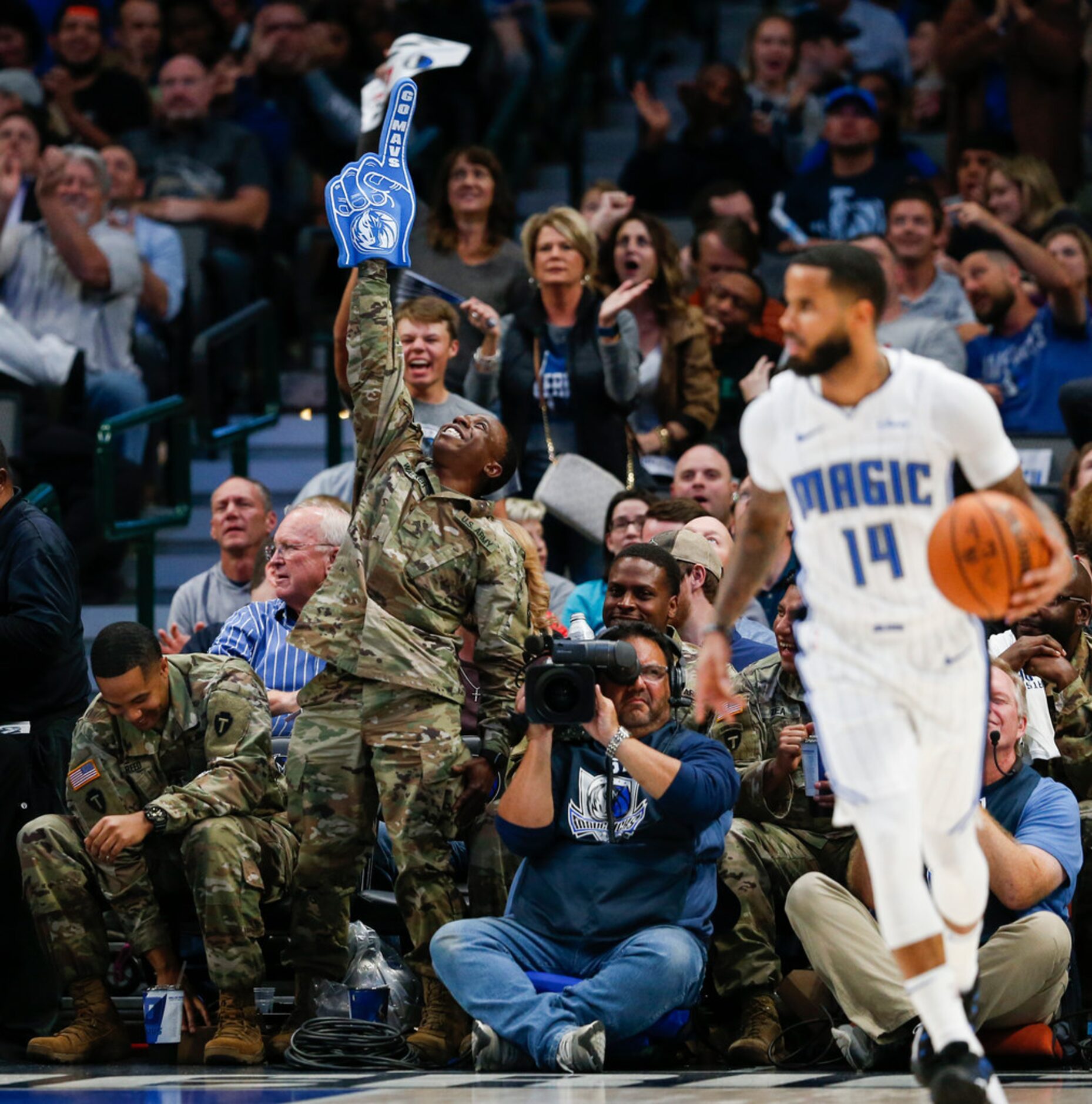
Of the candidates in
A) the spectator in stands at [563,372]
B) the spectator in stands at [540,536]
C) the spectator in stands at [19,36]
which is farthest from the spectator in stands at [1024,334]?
the spectator in stands at [19,36]

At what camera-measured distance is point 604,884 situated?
20.6 ft

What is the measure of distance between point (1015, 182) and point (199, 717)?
5476 mm

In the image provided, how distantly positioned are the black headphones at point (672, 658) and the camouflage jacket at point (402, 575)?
39cm

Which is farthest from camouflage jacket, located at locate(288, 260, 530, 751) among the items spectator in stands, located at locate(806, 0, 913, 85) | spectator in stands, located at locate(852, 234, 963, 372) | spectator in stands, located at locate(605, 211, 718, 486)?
spectator in stands, located at locate(806, 0, 913, 85)

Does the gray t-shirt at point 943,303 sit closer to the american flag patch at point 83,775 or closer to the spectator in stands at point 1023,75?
the spectator in stands at point 1023,75

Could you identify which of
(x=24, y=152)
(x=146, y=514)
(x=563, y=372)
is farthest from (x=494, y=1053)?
(x=24, y=152)

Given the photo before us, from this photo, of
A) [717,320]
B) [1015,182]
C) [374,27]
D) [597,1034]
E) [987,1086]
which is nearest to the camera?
[987,1086]

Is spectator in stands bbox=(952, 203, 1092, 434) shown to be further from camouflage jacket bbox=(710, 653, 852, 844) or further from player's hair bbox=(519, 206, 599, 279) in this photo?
camouflage jacket bbox=(710, 653, 852, 844)

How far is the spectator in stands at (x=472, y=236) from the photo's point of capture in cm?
955

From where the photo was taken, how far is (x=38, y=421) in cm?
985

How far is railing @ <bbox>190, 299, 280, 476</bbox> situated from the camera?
33.0 feet

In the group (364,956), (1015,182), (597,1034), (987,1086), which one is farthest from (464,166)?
(987,1086)

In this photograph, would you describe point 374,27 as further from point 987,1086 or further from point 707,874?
point 987,1086

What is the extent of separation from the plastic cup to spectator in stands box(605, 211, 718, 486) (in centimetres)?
347
